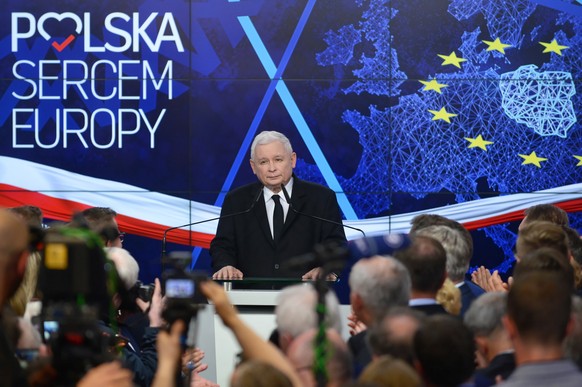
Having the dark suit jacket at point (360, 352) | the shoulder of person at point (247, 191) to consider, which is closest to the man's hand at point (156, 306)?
the dark suit jacket at point (360, 352)

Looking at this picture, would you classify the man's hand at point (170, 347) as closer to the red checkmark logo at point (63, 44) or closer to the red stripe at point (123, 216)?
the red stripe at point (123, 216)

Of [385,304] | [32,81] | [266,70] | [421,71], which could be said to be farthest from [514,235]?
[385,304]

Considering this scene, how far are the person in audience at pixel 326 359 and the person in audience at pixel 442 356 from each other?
18 cm

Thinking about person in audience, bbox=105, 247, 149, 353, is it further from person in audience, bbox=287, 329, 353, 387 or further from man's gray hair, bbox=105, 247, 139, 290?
person in audience, bbox=287, 329, 353, 387

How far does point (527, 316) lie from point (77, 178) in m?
5.32

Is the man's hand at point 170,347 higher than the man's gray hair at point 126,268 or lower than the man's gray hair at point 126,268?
lower

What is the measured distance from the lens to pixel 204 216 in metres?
7.48

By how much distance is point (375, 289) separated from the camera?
3203 millimetres

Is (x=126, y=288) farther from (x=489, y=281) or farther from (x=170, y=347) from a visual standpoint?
(x=489, y=281)

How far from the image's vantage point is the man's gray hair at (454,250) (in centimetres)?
416

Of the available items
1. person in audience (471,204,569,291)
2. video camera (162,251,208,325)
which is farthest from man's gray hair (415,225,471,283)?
video camera (162,251,208,325)

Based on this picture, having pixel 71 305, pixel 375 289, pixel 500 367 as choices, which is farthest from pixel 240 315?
pixel 71 305

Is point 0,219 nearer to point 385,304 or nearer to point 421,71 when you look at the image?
point 385,304

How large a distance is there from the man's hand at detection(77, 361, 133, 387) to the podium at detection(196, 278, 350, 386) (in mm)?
2330
